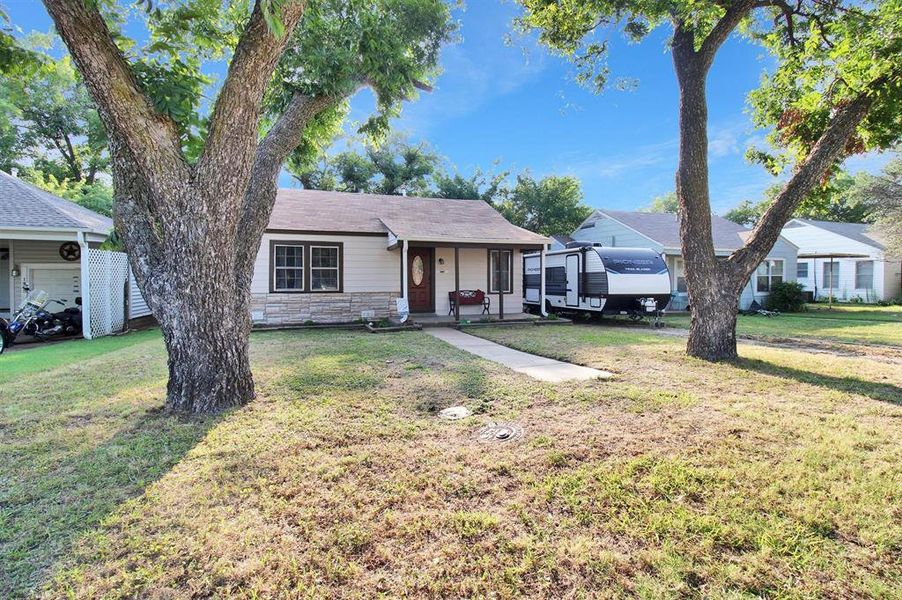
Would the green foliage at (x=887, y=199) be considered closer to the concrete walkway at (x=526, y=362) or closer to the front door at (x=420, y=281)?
the front door at (x=420, y=281)

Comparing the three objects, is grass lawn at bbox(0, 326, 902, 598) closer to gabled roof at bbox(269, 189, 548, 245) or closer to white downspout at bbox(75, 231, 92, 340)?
white downspout at bbox(75, 231, 92, 340)

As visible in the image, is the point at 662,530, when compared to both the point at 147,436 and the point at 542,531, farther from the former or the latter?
the point at 147,436

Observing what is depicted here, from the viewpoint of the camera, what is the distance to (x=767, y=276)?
1891cm

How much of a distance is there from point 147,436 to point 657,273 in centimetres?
1285

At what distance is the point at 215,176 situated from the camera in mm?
4055

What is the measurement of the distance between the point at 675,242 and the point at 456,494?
59.3 feet

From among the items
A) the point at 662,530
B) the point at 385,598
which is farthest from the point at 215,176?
the point at 662,530

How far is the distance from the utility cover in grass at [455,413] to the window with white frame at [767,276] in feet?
64.4

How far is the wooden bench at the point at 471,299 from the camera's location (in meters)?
13.6

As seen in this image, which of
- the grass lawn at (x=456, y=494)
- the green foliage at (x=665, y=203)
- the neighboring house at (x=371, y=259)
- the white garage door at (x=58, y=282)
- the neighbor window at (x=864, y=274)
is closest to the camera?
the grass lawn at (x=456, y=494)

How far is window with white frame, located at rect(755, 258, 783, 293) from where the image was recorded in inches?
738

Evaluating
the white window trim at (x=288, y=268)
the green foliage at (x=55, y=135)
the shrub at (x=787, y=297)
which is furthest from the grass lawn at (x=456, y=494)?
the green foliage at (x=55, y=135)

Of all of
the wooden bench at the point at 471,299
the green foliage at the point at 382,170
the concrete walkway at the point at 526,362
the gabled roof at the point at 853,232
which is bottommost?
the concrete walkway at the point at 526,362

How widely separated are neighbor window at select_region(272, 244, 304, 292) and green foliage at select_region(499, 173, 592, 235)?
17.4 meters
